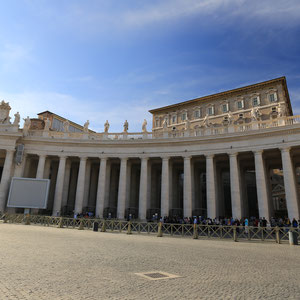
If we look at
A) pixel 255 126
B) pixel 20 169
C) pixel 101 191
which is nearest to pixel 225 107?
pixel 255 126

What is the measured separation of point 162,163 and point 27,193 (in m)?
18.6

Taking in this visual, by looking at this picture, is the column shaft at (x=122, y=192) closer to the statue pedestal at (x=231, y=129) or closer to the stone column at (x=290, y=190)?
the statue pedestal at (x=231, y=129)

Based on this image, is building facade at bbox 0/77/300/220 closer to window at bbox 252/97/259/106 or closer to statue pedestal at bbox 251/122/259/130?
statue pedestal at bbox 251/122/259/130

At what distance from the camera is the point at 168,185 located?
114 ft

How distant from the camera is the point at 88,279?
6766 millimetres

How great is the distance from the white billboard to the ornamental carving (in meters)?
11.9

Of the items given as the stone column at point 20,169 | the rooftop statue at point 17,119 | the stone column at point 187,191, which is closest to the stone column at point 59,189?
the stone column at point 20,169

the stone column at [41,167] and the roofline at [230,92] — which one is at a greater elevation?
the roofline at [230,92]

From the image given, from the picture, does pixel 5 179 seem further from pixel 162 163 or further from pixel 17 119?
pixel 162 163

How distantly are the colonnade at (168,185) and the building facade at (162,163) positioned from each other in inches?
3.9

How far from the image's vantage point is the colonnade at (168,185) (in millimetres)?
29359

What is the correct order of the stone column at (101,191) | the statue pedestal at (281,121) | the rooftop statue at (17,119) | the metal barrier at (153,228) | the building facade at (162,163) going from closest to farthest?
the metal barrier at (153,228), the statue pedestal at (281,121), the building facade at (162,163), the stone column at (101,191), the rooftop statue at (17,119)

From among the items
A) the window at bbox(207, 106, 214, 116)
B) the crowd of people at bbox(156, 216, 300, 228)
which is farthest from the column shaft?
the window at bbox(207, 106, 214, 116)

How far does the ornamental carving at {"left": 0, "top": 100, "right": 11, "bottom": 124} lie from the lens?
41156 millimetres
